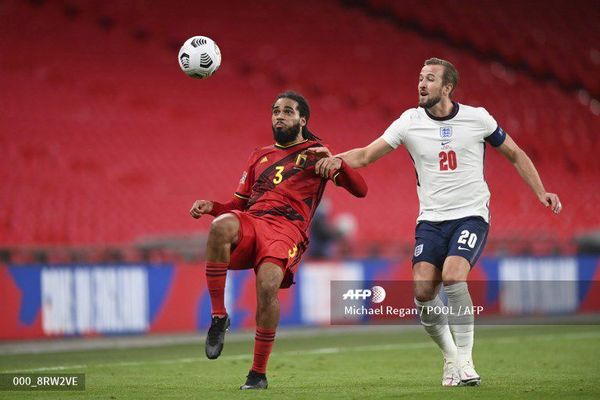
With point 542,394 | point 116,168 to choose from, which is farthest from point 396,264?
point 542,394

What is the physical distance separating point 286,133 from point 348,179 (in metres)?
0.53

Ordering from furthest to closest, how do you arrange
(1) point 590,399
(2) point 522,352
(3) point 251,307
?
1. (3) point 251,307
2. (2) point 522,352
3. (1) point 590,399

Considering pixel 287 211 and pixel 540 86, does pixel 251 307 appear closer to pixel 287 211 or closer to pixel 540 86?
pixel 287 211

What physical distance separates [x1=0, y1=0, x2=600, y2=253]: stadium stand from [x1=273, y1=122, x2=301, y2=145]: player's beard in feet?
25.0

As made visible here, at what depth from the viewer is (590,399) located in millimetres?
6000

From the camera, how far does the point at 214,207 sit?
275 inches

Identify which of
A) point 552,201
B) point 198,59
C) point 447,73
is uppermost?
point 198,59

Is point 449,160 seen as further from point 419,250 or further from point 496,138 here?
point 419,250

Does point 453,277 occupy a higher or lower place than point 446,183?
lower

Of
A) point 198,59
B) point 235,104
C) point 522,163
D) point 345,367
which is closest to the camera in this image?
point 522,163

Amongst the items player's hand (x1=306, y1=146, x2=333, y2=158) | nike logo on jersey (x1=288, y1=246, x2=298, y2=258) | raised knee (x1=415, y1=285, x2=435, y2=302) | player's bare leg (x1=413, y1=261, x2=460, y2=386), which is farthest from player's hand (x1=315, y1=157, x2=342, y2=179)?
raised knee (x1=415, y1=285, x2=435, y2=302)

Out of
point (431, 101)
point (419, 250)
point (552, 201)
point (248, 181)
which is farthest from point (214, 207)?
point (552, 201)

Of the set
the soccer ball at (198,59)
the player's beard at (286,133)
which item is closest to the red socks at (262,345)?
the player's beard at (286,133)

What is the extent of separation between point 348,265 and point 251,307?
1.54 meters
